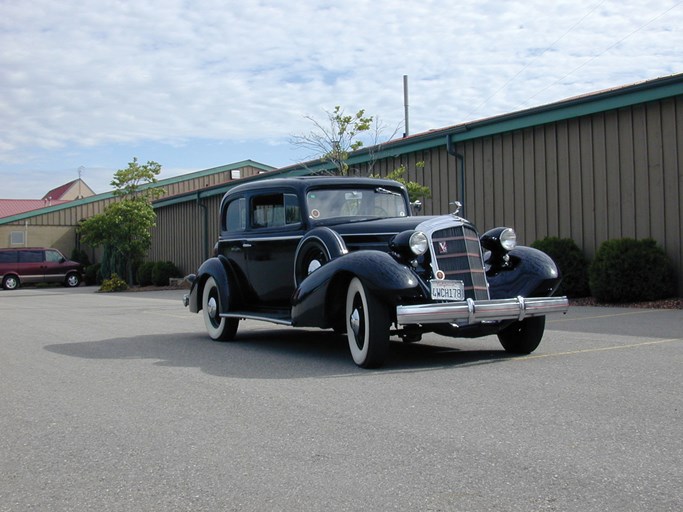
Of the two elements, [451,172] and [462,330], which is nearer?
[462,330]

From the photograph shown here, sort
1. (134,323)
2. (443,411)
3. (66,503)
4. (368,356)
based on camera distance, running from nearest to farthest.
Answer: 1. (66,503)
2. (443,411)
3. (368,356)
4. (134,323)

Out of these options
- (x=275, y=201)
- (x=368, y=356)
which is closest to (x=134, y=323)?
(x=275, y=201)

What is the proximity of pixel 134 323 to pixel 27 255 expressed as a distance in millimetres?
25350

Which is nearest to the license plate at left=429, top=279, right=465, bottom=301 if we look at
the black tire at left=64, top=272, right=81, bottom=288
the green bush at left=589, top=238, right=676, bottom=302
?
the green bush at left=589, top=238, right=676, bottom=302

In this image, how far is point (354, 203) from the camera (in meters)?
9.10

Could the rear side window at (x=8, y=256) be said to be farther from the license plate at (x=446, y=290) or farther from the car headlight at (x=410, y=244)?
the license plate at (x=446, y=290)

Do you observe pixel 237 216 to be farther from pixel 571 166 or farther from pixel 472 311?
pixel 571 166

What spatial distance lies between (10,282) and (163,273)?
803cm

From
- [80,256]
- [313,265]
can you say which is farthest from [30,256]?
[313,265]

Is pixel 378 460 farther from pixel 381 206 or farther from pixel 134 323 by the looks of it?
pixel 134 323

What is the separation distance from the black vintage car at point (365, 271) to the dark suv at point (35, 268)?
1101 inches

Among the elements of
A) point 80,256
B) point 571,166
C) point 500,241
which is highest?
point 571,166

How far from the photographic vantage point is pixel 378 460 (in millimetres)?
4082

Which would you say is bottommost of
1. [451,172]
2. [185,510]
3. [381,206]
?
[185,510]
